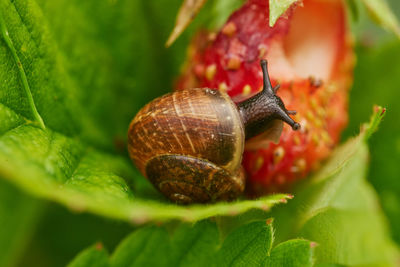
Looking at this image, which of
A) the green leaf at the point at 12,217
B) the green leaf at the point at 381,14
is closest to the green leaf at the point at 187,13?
the green leaf at the point at 381,14

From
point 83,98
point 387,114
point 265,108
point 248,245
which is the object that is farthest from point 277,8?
point 387,114

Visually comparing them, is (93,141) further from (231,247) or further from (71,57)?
(231,247)

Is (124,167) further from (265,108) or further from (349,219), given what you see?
(349,219)

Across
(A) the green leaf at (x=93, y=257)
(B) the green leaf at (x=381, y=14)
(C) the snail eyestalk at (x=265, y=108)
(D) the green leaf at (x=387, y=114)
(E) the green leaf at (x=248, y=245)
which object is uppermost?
(B) the green leaf at (x=381, y=14)

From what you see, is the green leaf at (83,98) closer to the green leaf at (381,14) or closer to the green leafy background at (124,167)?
the green leafy background at (124,167)

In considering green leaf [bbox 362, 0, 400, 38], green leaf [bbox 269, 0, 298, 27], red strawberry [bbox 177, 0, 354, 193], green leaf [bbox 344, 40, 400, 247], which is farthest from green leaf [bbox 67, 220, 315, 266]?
green leaf [bbox 344, 40, 400, 247]

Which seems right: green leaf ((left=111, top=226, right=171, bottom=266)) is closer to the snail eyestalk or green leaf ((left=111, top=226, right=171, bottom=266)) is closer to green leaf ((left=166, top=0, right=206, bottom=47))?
the snail eyestalk

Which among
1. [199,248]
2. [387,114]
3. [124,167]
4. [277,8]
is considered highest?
[277,8]
